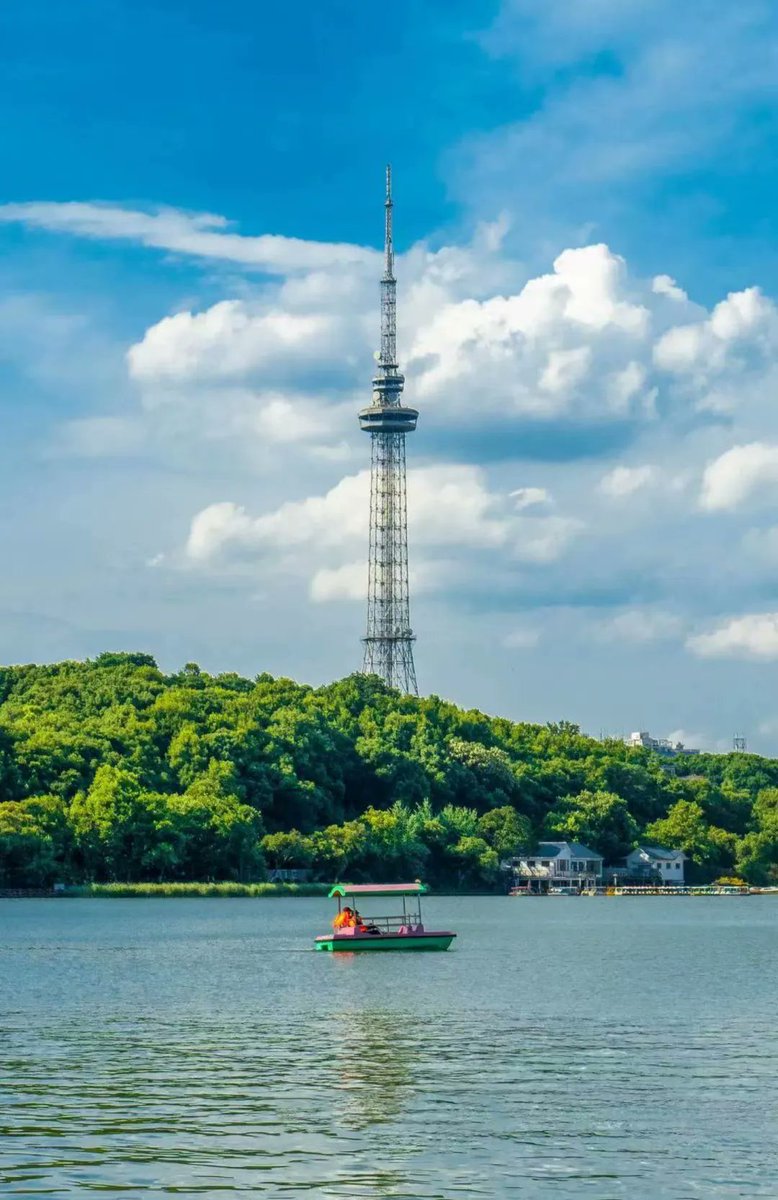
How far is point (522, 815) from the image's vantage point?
596 feet

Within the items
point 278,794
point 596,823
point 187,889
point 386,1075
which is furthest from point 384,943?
point 596,823

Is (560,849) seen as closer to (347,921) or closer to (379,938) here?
(347,921)

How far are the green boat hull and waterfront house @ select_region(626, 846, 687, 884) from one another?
113192 mm

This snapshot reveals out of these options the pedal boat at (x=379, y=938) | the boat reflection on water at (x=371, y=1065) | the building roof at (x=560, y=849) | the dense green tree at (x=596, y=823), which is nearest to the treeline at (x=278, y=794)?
the dense green tree at (x=596, y=823)

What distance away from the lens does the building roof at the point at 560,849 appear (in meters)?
178

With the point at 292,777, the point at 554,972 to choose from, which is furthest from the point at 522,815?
the point at 554,972

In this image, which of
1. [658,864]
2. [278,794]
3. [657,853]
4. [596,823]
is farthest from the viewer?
[657,853]

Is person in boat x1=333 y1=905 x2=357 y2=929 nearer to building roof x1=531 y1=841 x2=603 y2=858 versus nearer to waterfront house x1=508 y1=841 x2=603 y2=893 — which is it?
waterfront house x1=508 y1=841 x2=603 y2=893

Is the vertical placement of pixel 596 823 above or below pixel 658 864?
above

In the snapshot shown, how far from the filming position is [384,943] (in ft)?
243

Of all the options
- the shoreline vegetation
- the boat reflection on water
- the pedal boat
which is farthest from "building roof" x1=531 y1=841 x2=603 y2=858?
the boat reflection on water

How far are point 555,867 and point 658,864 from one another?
47.2ft

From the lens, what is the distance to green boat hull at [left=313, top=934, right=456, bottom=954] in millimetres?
72938

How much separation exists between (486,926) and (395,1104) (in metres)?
71.0
